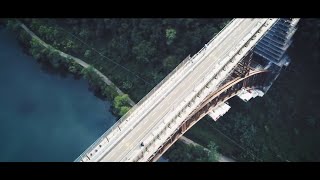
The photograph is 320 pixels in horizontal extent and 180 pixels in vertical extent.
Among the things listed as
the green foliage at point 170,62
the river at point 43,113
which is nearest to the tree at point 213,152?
the green foliage at point 170,62

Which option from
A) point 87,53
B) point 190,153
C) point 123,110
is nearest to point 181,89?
point 190,153

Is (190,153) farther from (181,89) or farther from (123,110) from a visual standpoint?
(123,110)

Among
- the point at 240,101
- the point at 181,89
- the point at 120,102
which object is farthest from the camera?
the point at 120,102

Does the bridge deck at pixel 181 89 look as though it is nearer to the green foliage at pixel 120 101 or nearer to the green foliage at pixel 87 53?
the green foliage at pixel 120 101

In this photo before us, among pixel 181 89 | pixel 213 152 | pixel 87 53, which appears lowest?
pixel 213 152

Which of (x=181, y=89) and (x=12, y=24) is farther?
(x=12, y=24)
